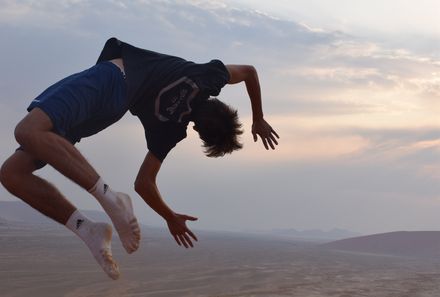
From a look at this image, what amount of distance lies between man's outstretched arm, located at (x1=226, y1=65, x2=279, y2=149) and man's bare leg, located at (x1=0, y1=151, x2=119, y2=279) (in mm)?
1147

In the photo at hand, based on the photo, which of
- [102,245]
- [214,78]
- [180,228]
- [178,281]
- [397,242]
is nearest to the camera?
[102,245]

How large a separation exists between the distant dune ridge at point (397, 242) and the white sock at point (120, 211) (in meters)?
39.8

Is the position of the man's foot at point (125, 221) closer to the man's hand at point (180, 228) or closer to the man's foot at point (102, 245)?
the man's foot at point (102, 245)

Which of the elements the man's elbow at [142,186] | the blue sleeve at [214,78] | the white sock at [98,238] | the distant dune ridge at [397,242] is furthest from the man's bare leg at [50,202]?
the distant dune ridge at [397,242]

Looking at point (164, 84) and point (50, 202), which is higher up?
point (164, 84)

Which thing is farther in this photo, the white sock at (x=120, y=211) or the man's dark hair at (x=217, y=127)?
the man's dark hair at (x=217, y=127)

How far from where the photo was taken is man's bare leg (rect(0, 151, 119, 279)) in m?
2.85

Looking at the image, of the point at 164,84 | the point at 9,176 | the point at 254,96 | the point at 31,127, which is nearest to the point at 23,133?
the point at 31,127

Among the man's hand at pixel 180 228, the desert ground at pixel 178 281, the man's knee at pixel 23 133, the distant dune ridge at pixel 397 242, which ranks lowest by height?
the desert ground at pixel 178 281

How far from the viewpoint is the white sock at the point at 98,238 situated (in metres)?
2.80

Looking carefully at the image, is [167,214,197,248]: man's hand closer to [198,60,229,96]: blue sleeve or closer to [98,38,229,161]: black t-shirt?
[98,38,229,161]: black t-shirt

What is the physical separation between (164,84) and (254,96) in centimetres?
72

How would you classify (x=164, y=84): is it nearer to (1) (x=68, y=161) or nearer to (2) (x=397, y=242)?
(1) (x=68, y=161)

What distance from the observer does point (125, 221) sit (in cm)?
286
